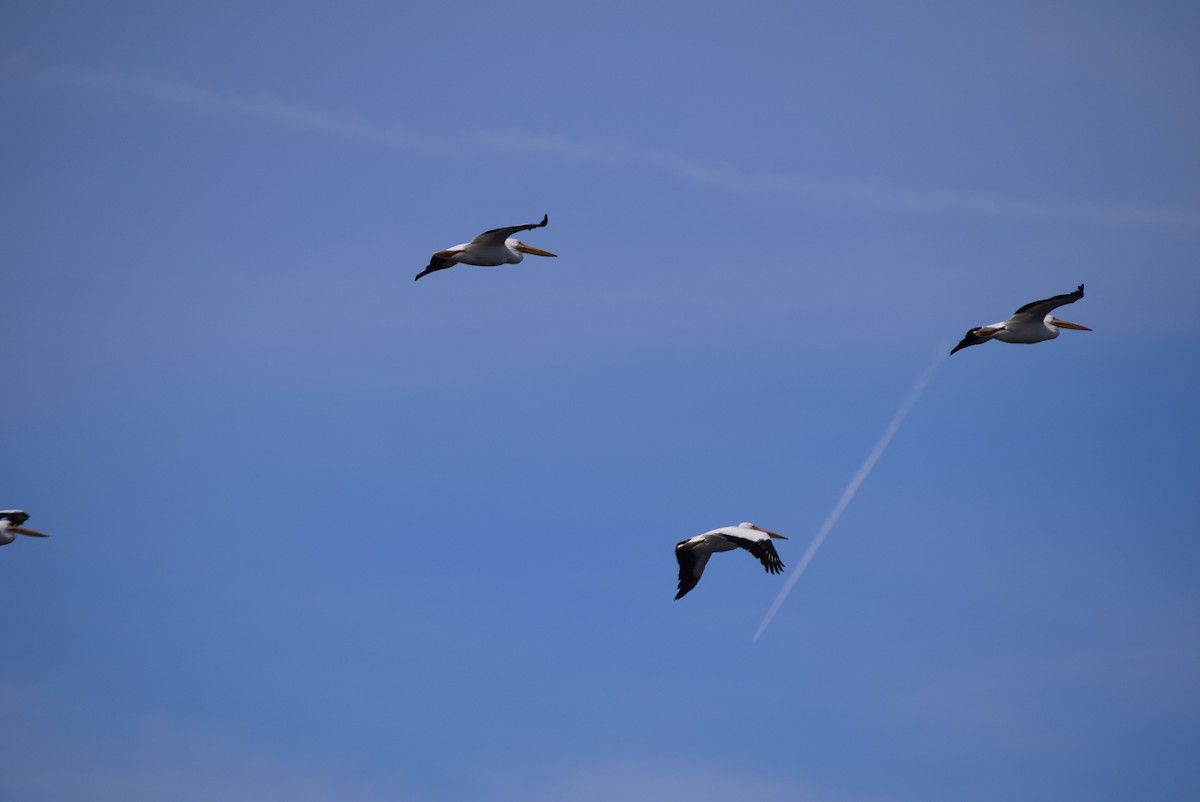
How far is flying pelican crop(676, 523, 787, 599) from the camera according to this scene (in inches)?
1289

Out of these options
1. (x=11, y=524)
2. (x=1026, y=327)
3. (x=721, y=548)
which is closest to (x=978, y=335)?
(x=1026, y=327)

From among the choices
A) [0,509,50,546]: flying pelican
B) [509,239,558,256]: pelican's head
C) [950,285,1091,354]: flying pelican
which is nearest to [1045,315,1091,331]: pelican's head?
[950,285,1091,354]: flying pelican

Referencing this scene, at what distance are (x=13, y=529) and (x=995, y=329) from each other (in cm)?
2047

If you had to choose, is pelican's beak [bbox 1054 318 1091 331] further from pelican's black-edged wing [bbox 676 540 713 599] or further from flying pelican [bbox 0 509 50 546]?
flying pelican [bbox 0 509 50 546]

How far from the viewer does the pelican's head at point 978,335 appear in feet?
113

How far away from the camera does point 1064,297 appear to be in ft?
109

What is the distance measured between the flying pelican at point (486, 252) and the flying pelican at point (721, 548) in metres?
6.61

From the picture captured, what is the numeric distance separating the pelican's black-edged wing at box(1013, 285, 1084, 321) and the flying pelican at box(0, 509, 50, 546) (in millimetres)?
20511

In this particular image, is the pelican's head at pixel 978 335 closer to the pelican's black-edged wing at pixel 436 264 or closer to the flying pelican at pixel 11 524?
the pelican's black-edged wing at pixel 436 264

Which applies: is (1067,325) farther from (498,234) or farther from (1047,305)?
(498,234)

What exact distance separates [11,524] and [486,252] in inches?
464

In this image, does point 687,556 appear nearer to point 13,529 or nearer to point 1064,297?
point 1064,297

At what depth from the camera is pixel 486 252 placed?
35.6m

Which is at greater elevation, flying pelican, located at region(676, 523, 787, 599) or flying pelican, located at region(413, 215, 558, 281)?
flying pelican, located at region(413, 215, 558, 281)
